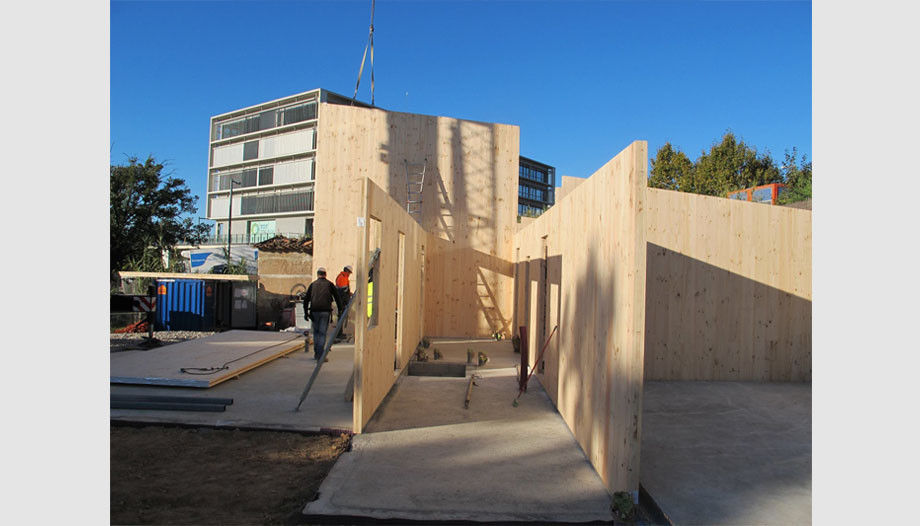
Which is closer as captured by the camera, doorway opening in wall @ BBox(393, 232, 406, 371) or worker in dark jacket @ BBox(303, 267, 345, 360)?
doorway opening in wall @ BBox(393, 232, 406, 371)

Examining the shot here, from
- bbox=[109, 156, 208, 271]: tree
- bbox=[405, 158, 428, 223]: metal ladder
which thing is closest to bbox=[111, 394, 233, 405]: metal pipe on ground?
bbox=[405, 158, 428, 223]: metal ladder

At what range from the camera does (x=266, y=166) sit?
62.8m


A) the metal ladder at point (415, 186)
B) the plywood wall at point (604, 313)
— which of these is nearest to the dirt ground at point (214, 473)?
the plywood wall at point (604, 313)

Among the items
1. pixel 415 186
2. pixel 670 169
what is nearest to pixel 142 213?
pixel 415 186

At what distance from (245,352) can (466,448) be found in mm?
5924

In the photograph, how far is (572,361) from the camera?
224 inches

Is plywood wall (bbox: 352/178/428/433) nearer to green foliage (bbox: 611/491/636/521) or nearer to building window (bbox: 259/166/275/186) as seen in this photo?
green foliage (bbox: 611/491/636/521)

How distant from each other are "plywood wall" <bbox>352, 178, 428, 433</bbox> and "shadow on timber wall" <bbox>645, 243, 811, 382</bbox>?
4.05 m

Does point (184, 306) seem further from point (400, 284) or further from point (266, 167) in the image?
point (266, 167)

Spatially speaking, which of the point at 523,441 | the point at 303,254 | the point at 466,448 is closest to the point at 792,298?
the point at 523,441

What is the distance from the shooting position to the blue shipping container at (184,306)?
48.2 feet

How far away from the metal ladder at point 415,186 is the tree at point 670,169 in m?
18.5

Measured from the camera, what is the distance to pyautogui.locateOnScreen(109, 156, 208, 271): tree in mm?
17531

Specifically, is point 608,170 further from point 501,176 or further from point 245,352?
point 501,176
